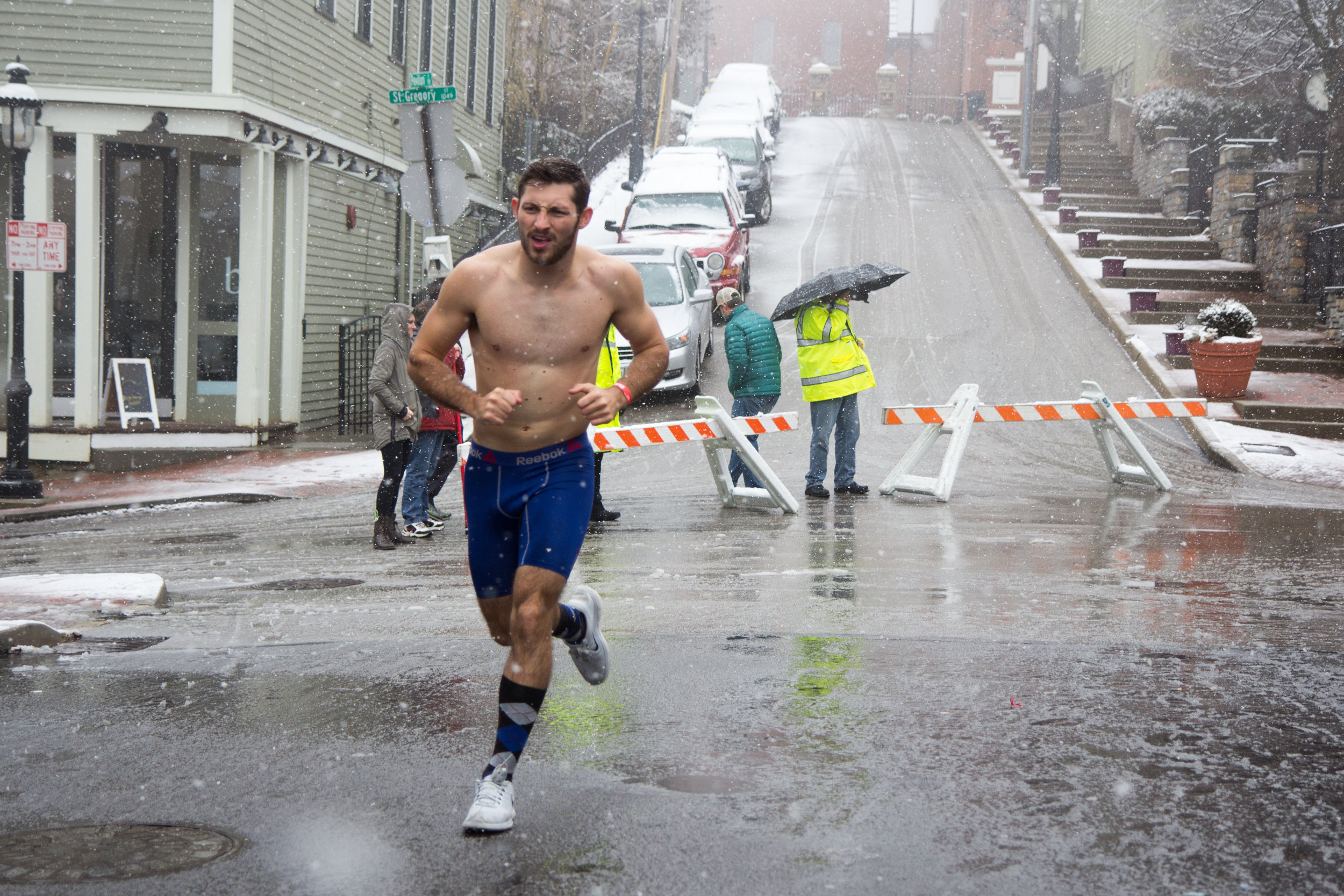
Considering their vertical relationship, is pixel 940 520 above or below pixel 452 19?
below

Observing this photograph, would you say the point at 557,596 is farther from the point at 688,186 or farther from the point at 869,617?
the point at 688,186

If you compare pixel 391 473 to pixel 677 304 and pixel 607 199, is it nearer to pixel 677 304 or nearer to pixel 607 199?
pixel 677 304

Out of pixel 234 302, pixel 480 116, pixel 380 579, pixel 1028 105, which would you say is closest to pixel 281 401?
pixel 234 302

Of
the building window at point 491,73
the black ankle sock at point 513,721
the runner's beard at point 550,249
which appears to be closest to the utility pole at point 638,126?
the building window at point 491,73

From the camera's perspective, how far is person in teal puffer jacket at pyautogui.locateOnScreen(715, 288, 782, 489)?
11711 mm

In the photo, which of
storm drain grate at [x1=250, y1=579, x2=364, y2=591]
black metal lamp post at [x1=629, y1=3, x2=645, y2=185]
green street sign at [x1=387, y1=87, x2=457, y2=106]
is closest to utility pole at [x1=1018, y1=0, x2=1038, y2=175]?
black metal lamp post at [x1=629, y1=3, x2=645, y2=185]

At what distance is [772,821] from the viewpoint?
12.9 feet

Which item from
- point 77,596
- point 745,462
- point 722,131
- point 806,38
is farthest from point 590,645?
point 806,38

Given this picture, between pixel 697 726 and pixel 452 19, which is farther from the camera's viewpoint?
pixel 452 19

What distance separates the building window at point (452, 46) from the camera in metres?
24.6

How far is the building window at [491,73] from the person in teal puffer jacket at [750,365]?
17.5 m

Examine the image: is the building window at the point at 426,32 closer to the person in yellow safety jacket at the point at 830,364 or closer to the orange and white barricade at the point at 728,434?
the person in yellow safety jacket at the point at 830,364

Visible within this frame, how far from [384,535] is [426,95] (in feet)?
17.3

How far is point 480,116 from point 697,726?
24035 millimetres
